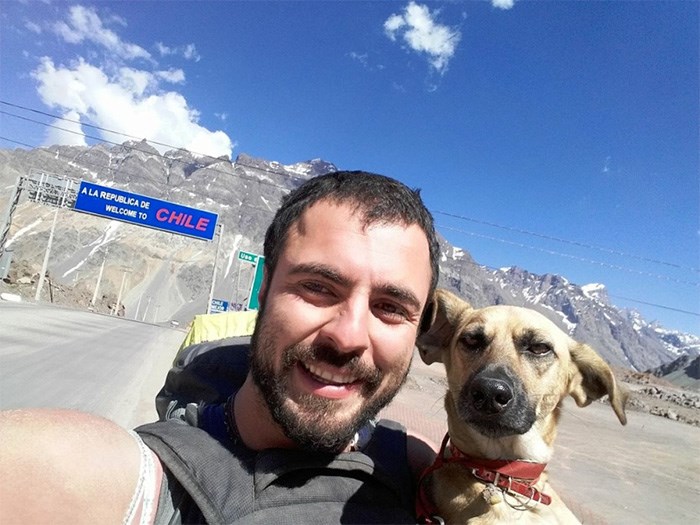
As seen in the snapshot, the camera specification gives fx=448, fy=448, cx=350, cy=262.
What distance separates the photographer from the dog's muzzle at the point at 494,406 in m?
2.68

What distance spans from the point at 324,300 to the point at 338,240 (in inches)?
10.2

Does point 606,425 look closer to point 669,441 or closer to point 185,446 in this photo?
point 669,441

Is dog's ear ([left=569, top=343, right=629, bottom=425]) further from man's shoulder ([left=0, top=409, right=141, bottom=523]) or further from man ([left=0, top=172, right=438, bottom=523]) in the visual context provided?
man's shoulder ([left=0, top=409, right=141, bottom=523])

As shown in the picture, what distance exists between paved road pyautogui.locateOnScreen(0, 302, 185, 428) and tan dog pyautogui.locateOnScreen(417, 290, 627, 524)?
4888 millimetres

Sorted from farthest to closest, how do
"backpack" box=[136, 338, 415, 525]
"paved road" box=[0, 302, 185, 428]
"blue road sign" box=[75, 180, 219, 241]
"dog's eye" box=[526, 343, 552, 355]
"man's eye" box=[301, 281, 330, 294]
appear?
"blue road sign" box=[75, 180, 219, 241]
"paved road" box=[0, 302, 185, 428]
"dog's eye" box=[526, 343, 552, 355]
"man's eye" box=[301, 281, 330, 294]
"backpack" box=[136, 338, 415, 525]

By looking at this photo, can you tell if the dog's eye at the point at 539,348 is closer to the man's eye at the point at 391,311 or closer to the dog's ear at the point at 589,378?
the dog's ear at the point at 589,378

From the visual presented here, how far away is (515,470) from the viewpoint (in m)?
2.49

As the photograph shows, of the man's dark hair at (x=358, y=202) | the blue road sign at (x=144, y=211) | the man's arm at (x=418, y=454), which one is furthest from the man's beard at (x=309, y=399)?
the blue road sign at (x=144, y=211)

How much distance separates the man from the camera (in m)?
1.26

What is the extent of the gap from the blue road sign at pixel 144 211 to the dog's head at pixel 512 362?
65.3ft

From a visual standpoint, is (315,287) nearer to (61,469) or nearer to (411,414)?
(61,469)

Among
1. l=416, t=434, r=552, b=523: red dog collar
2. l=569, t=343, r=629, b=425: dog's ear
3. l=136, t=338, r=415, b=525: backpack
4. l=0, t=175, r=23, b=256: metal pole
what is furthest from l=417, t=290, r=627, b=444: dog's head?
l=0, t=175, r=23, b=256: metal pole

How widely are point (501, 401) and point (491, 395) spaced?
76 millimetres

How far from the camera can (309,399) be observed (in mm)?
1756
